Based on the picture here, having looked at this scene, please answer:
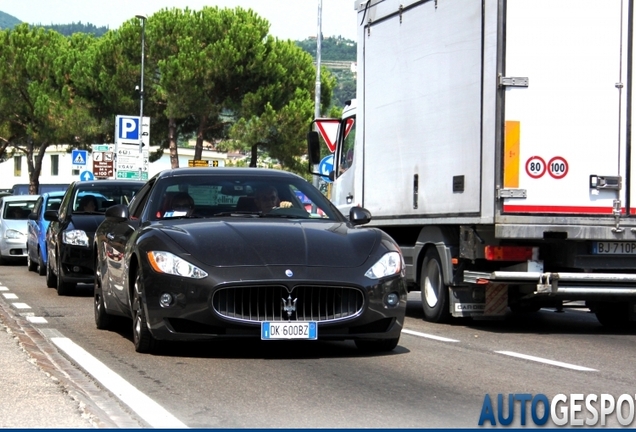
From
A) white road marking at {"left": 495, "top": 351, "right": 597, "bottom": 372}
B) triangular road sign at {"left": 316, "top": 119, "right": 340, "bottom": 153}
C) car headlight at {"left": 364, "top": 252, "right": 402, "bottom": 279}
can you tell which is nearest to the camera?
car headlight at {"left": 364, "top": 252, "right": 402, "bottom": 279}

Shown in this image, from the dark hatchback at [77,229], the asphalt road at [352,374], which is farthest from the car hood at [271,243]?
the dark hatchback at [77,229]

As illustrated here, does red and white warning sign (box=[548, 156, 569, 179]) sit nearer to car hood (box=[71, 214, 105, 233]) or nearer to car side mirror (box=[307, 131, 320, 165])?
car side mirror (box=[307, 131, 320, 165])

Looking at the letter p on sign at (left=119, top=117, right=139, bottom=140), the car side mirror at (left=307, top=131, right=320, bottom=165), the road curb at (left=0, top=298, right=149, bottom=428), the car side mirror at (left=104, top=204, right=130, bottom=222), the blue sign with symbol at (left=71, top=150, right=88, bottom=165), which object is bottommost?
the road curb at (left=0, top=298, right=149, bottom=428)

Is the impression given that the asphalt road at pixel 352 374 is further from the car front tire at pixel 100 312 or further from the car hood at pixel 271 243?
the car hood at pixel 271 243

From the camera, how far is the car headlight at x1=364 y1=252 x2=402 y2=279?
9637 millimetres

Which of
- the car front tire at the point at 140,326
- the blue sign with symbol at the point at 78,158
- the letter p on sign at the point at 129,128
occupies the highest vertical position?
the letter p on sign at the point at 129,128

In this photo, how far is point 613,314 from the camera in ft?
47.8

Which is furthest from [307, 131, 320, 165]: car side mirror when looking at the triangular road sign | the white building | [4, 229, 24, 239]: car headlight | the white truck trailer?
the white building

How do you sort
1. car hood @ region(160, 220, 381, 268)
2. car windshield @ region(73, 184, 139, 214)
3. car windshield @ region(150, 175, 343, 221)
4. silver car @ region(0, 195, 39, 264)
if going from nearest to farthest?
1. car hood @ region(160, 220, 381, 268)
2. car windshield @ region(150, 175, 343, 221)
3. car windshield @ region(73, 184, 139, 214)
4. silver car @ region(0, 195, 39, 264)

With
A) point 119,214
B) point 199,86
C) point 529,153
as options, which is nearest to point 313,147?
point 529,153

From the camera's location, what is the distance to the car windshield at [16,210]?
98.9 ft

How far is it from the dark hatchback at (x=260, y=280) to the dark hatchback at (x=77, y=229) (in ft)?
25.6

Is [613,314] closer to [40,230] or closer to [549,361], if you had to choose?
[549,361]

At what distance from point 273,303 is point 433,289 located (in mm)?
5352
